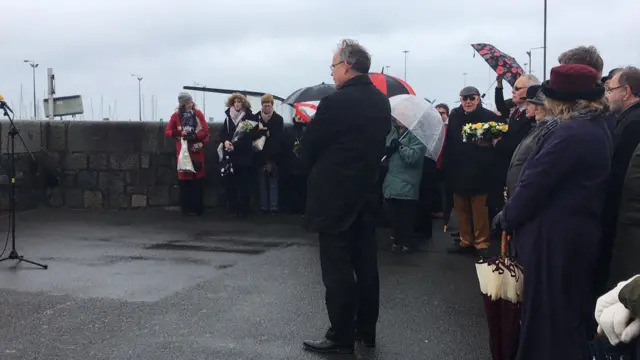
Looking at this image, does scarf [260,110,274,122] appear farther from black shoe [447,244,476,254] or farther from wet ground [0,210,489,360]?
black shoe [447,244,476,254]

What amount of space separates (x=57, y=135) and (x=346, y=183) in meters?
8.26

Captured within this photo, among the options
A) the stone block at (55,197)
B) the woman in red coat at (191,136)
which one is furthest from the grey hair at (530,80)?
the stone block at (55,197)

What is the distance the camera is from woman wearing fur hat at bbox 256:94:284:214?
34.7ft

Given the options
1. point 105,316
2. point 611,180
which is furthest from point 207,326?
point 611,180

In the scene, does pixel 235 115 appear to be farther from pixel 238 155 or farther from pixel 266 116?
pixel 238 155

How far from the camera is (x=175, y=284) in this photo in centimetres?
644

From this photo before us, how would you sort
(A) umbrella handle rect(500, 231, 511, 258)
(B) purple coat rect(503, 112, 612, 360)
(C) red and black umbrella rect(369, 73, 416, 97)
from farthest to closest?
(C) red and black umbrella rect(369, 73, 416, 97)
(A) umbrella handle rect(500, 231, 511, 258)
(B) purple coat rect(503, 112, 612, 360)

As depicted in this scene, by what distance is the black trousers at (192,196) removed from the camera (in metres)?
10.8

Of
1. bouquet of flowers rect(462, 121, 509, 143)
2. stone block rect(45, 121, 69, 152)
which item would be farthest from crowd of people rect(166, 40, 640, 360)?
stone block rect(45, 121, 69, 152)

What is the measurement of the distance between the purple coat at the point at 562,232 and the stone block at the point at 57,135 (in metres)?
9.37

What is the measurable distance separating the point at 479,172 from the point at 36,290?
4617 mm

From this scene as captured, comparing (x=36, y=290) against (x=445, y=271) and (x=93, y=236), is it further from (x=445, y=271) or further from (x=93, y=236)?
(x=445, y=271)

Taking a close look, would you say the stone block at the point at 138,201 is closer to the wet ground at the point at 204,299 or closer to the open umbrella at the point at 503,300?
the wet ground at the point at 204,299

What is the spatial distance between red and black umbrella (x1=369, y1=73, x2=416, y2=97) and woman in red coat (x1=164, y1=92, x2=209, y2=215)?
3.17 meters
